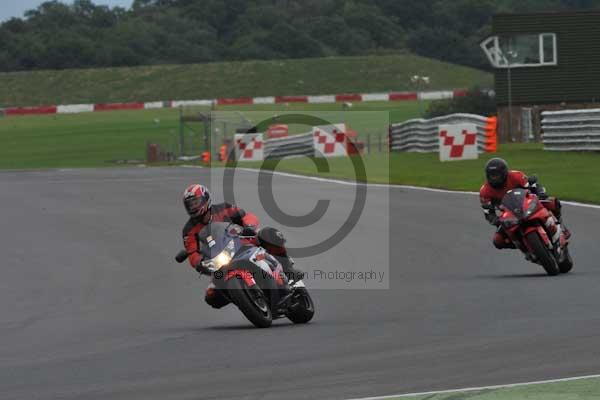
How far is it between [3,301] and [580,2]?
4619 inches

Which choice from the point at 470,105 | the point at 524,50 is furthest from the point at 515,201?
the point at 470,105

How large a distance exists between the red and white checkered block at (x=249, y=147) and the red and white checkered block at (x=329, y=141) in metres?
2.15

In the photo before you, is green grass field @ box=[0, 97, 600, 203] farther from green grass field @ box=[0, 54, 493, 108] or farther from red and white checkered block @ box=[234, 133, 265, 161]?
green grass field @ box=[0, 54, 493, 108]

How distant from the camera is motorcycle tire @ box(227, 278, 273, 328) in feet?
37.3

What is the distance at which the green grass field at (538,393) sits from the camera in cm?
775

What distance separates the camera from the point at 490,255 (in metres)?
17.5

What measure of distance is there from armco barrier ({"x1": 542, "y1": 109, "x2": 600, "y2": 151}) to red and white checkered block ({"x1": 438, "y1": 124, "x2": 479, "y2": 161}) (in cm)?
195

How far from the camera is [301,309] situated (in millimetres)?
12062

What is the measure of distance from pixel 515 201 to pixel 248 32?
115653 mm

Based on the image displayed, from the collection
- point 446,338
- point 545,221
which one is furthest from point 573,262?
point 446,338

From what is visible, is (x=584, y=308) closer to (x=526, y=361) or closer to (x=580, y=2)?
(x=526, y=361)

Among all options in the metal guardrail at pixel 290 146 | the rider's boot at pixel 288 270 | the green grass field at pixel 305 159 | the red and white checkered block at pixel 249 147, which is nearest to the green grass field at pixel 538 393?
the rider's boot at pixel 288 270

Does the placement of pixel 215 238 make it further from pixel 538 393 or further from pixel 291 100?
pixel 291 100

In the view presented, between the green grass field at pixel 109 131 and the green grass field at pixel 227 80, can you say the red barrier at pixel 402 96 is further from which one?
the green grass field at pixel 227 80
